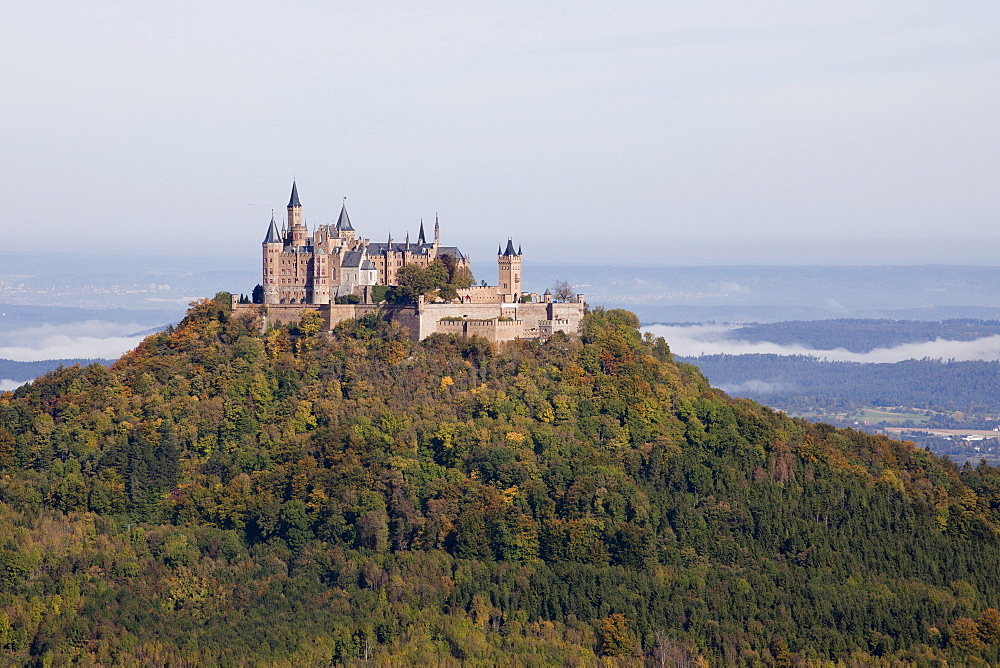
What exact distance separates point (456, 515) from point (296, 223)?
22453 mm

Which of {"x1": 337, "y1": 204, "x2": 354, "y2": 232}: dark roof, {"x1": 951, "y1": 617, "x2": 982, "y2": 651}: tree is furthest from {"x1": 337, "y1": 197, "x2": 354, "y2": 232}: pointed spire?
{"x1": 951, "y1": 617, "x2": 982, "y2": 651}: tree

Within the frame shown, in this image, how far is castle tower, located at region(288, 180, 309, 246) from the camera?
304 ft

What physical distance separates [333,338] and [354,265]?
185 inches

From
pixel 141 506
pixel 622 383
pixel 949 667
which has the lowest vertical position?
pixel 949 667

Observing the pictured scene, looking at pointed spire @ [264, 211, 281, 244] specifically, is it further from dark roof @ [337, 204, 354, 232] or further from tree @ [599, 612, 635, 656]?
tree @ [599, 612, 635, 656]

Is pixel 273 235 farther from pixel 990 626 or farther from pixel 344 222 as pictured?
pixel 990 626

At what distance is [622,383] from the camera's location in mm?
87812

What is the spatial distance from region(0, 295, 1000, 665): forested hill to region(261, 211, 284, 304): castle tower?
2.12 metres

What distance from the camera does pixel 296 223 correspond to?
305ft

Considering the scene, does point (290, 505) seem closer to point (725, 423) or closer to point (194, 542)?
point (194, 542)

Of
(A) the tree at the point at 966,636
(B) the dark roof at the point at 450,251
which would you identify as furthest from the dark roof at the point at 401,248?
(A) the tree at the point at 966,636

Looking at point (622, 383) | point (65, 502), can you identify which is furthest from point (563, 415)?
point (65, 502)

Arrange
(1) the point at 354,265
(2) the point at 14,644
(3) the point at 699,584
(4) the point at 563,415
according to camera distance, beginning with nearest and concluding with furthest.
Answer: (2) the point at 14,644, (3) the point at 699,584, (4) the point at 563,415, (1) the point at 354,265

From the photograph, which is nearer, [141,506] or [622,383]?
[141,506]
